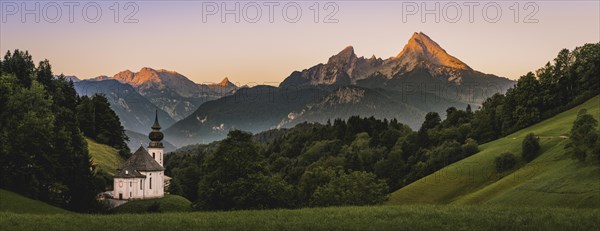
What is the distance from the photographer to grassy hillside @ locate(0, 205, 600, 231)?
131 feet

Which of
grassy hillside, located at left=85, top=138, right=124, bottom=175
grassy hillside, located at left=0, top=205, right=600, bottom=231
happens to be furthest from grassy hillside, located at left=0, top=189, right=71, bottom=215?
grassy hillside, located at left=85, top=138, right=124, bottom=175

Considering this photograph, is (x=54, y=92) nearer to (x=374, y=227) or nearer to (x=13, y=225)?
(x=13, y=225)

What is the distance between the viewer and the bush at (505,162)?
87.9 meters

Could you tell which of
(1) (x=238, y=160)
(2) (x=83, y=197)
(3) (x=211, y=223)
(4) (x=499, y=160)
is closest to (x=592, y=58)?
(4) (x=499, y=160)

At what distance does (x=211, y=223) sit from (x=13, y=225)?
12.3 metres

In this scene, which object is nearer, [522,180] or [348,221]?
[348,221]

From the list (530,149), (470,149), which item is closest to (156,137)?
(470,149)

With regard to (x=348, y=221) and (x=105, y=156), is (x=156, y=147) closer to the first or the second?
(x=105, y=156)

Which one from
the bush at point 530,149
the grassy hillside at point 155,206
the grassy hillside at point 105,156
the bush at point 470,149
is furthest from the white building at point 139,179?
the bush at point 530,149

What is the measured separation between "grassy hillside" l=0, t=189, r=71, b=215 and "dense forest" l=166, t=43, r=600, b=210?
1773 cm

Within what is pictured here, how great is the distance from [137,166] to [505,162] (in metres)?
57.3

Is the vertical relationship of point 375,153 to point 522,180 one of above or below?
above

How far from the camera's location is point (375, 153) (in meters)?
149

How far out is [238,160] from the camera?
77938mm
